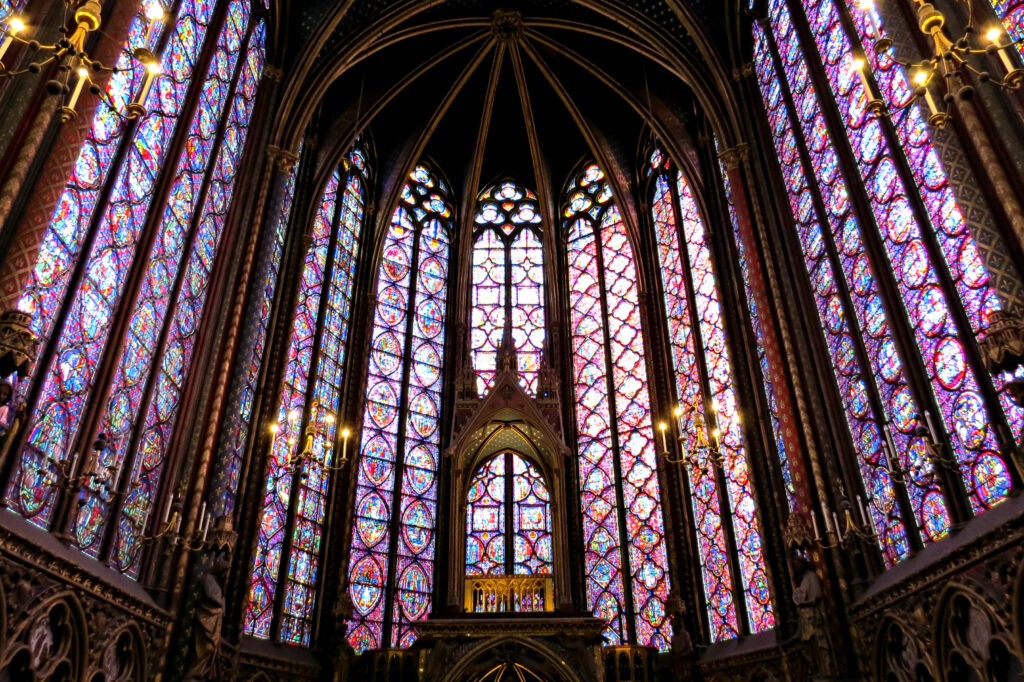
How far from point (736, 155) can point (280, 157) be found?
818 centimetres

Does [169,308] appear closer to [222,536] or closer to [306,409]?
[222,536]

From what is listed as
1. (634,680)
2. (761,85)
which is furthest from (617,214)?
(634,680)

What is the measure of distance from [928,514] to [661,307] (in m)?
9.37

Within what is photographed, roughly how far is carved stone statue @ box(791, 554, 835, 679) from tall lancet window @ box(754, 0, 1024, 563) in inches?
39.8

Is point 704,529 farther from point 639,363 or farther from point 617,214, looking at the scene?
point 617,214

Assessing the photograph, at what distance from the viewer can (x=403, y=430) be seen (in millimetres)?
17484

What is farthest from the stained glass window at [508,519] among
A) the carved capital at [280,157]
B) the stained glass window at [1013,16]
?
the stained glass window at [1013,16]

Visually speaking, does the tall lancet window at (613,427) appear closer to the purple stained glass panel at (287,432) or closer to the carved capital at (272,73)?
the purple stained glass panel at (287,432)

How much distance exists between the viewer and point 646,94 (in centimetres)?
1859

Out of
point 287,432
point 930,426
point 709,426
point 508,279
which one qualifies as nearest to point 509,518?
point 709,426

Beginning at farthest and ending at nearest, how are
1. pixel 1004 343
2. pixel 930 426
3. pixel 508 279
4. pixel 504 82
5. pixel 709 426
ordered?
pixel 504 82 → pixel 508 279 → pixel 709 426 → pixel 930 426 → pixel 1004 343

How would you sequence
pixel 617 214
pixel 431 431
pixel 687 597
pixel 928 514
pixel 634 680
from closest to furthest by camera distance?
pixel 928 514 < pixel 634 680 < pixel 687 597 < pixel 431 431 < pixel 617 214

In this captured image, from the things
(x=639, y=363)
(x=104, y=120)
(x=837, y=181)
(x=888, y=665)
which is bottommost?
(x=888, y=665)

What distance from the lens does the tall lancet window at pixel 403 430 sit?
1549 centimetres
